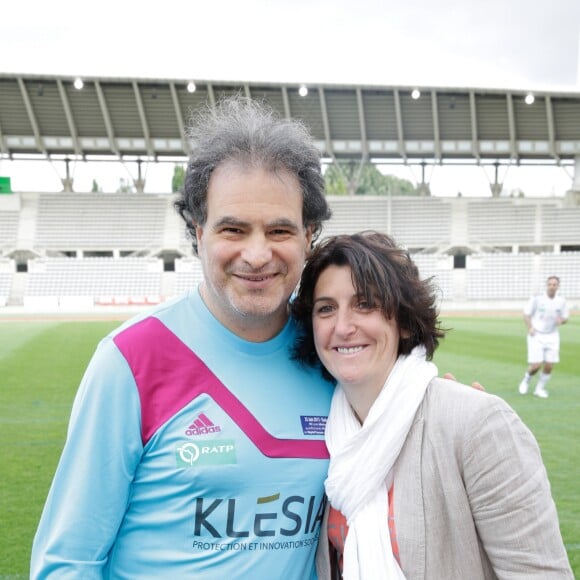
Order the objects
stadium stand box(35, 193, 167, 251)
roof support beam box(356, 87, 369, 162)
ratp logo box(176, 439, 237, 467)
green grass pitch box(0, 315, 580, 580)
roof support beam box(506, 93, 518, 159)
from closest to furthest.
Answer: ratp logo box(176, 439, 237, 467), green grass pitch box(0, 315, 580, 580), roof support beam box(356, 87, 369, 162), roof support beam box(506, 93, 518, 159), stadium stand box(35, 193, 167, 251)

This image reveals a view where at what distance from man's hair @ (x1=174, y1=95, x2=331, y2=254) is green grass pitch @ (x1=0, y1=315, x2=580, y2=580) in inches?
124

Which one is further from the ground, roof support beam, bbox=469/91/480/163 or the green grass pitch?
roof support beam, bbox=469/91/480/163

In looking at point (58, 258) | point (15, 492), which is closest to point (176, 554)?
point (15, 492)

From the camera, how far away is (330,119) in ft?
122

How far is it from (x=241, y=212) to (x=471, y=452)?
2.81ft

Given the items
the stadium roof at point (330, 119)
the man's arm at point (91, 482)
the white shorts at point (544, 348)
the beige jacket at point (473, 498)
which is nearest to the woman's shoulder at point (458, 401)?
the beige jacket at point (473, 498)

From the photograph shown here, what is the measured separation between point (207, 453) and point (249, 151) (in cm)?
82

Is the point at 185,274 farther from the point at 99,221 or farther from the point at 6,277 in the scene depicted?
the point at 6,277

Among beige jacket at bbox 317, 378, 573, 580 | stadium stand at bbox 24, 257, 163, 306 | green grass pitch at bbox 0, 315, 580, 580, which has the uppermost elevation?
stadium stand at bbox 24, 257, 163, 306

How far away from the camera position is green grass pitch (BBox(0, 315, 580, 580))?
16.0ft

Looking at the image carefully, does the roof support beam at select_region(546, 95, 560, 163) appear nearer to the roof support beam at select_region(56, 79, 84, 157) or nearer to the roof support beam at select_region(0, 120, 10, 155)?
the roof support beam at select_region(56, 79, 84, 157)

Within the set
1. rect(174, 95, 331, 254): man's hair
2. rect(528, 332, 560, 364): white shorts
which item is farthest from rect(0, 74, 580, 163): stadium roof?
rect(174, 95, 331, 254): man's hair

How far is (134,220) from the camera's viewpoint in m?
39.6

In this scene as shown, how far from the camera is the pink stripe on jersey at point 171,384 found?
1685 mm
